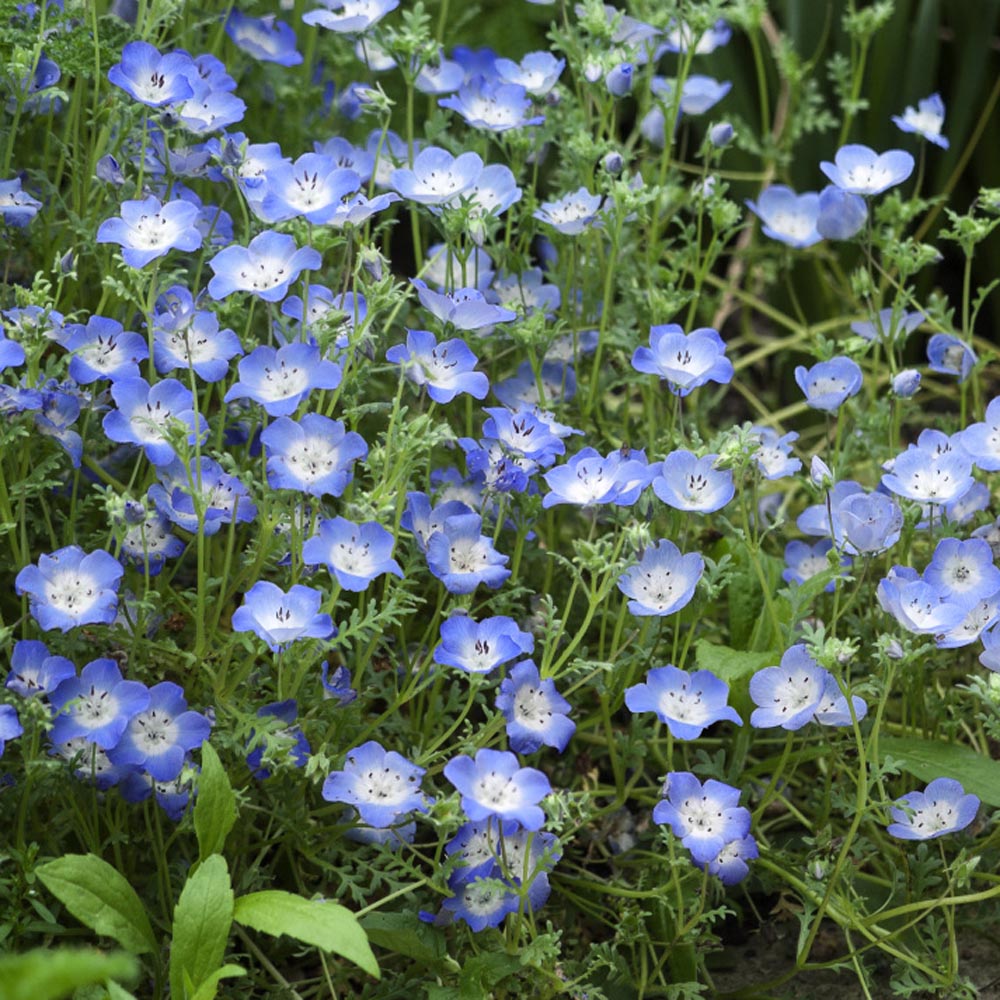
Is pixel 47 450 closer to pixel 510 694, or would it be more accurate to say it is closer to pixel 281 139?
pixel 510 694

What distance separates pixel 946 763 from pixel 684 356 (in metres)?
0.52

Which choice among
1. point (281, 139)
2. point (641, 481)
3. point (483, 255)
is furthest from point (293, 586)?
point (281, 139)

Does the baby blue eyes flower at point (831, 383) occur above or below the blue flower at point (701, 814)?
above

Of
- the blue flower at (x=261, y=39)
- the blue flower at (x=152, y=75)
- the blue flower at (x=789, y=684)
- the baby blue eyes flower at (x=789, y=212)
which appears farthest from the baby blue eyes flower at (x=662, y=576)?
the blue flower at (x=261, y=39)

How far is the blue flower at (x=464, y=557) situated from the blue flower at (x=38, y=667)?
1.16 ft

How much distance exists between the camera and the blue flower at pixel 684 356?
1.53 metres

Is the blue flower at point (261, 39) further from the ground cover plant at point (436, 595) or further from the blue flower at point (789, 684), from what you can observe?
the blue flower at point (789, 684)

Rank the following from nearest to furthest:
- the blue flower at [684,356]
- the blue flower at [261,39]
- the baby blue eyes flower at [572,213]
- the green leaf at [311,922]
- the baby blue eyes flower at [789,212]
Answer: the green leaf at [311,922] < the blue flower at [684,356] < the baby blue eyes flower at [572,213] < the blue flower at [261,39] < the baby blue eyes flower at [789,212]

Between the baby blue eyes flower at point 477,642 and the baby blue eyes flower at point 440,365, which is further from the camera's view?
the baby blue eyes flower at point 440,365

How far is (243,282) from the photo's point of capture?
1.41 metres

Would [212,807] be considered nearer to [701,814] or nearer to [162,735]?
[162,735]

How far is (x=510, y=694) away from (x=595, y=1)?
875 millimetres

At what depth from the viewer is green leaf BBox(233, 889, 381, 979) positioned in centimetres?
118

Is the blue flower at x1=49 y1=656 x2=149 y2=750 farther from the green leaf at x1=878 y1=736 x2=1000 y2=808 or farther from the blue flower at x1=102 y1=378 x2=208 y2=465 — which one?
the green leaf at x1=878 y1=736 x2=1000 y2=808
